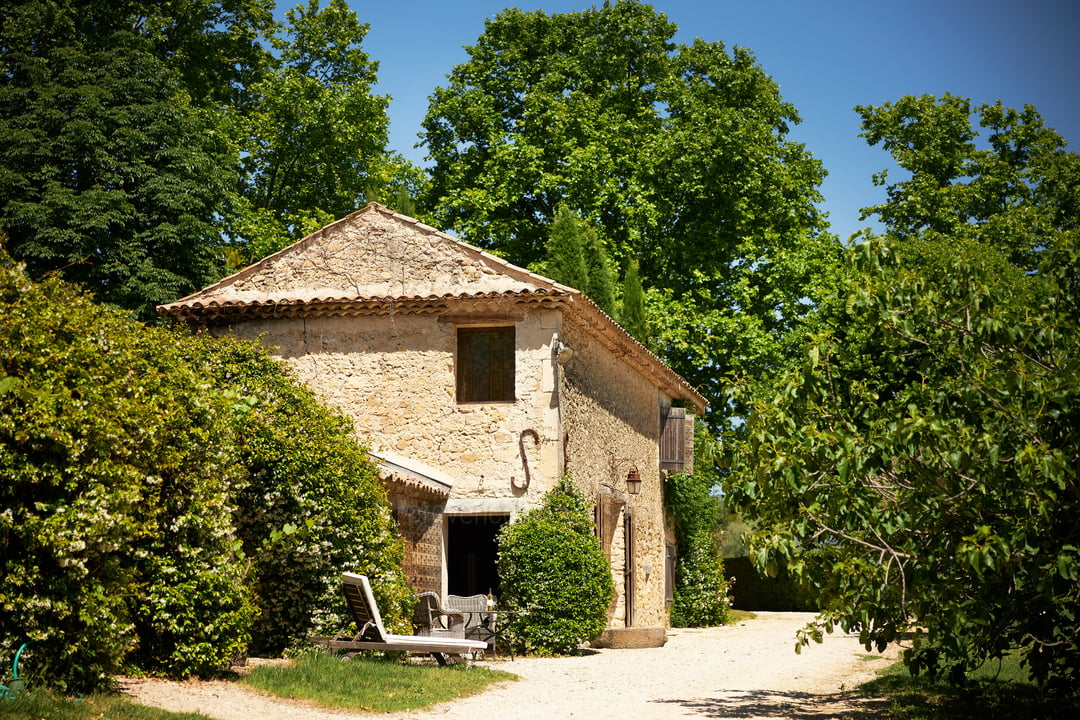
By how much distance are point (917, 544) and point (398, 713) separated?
447cm

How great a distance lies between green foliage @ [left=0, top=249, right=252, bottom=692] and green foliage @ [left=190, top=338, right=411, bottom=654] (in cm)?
177

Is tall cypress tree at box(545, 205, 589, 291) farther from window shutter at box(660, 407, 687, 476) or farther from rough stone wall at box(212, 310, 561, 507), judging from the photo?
rough stone wall at box(212, 310, 561, 507)

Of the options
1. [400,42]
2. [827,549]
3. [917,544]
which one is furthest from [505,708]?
[400,42]

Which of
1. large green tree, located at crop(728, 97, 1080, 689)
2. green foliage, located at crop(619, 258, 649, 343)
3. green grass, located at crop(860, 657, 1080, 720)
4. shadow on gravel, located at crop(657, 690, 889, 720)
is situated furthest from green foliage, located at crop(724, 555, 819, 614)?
large green tree, located at crop(728, 97, 1080, 689)

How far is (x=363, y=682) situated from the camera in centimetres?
1001

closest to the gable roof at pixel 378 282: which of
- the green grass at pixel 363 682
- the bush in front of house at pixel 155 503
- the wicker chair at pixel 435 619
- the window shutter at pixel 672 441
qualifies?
the bush in front of house at pixel 155 503

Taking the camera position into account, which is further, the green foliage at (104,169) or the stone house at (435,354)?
the green foliage at (104,169)

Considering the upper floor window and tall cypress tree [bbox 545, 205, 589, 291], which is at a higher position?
tall cypress tree [bbox 545, 205, 589, 291]

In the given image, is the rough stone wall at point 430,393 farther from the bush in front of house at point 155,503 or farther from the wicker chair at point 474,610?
the bush in front of house at point 155,503

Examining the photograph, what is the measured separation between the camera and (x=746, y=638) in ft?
65.8

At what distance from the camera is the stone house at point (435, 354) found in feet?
52.8

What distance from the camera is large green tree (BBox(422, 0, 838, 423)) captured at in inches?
1081

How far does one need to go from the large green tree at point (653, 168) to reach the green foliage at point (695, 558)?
390cm

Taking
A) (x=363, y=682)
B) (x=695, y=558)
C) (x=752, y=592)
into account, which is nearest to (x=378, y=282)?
(x=363, y=682)
